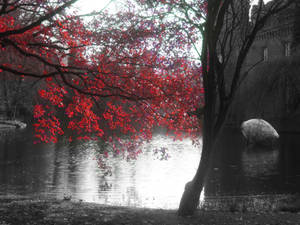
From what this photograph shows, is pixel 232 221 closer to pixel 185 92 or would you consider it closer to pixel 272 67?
pixel 185 92

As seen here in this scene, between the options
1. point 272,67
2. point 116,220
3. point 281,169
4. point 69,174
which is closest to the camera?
point 116,220

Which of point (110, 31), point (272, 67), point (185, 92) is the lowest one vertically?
point (185, 92)

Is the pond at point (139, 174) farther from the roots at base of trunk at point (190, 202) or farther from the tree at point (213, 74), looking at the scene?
the tree at point (213, 74)

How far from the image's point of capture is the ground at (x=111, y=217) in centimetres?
820

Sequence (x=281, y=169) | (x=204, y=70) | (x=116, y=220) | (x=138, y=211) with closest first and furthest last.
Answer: (x=116, y=220)
(x=204, y=70)
(x=138, y=211)
(x=281, y=169)

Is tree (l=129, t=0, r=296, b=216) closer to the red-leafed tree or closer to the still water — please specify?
the red-leafed tree

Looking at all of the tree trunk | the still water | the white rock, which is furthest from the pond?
the tree trunk

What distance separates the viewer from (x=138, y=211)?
973 cm

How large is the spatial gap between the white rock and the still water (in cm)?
608

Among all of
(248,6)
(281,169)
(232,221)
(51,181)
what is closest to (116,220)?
(232,221)

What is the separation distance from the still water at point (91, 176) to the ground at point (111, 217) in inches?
140

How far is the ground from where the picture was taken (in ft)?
26.9

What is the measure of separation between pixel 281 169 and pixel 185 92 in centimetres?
1107

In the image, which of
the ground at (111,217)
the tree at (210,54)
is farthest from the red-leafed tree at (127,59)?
the ground at (111,217)
